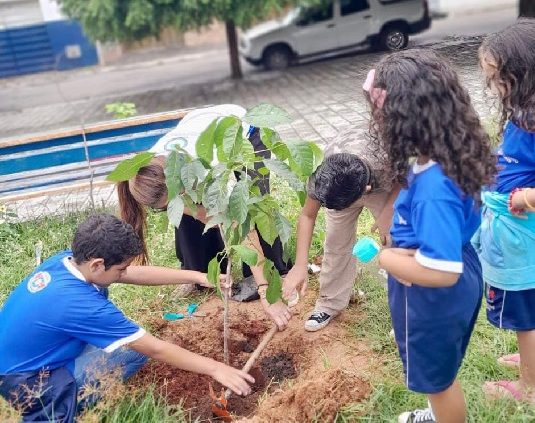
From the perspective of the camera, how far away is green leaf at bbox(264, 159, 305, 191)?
2.05m

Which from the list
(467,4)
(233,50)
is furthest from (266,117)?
(467,4)

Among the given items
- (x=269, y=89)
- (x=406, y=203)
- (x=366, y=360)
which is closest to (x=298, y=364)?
(x=366, y=360)

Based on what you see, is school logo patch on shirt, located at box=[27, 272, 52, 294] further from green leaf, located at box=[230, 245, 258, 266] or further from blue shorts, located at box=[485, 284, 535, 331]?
blue shorts, located at box=[485, 284, 535, 331]

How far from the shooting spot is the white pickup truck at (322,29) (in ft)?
31.9

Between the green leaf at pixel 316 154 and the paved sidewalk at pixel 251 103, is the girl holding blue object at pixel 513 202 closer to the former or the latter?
the green leaf at pixel 316 154

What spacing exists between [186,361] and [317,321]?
0.81 metres

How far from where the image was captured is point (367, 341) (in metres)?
2.61

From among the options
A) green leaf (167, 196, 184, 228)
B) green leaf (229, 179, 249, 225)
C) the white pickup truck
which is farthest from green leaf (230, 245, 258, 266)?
the white pickup truck

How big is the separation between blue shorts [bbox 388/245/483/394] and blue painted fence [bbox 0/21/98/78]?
59.1 feet

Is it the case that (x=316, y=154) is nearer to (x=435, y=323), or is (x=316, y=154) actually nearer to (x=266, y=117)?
(x=266, y=117)

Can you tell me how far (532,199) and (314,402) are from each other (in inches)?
39.1

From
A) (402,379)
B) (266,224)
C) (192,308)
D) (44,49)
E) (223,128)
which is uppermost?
(223,128)

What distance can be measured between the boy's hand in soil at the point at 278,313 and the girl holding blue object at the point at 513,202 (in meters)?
0.84

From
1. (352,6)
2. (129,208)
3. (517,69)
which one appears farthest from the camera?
(352,6)
